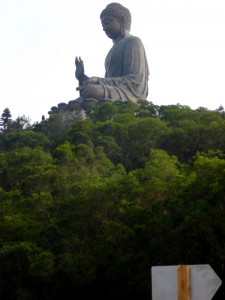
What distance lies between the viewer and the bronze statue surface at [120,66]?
84.7ft

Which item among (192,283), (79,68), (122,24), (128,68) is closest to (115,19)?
(122,24)

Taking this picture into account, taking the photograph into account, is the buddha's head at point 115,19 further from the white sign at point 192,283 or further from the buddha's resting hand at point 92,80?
the white sign at point 192,283

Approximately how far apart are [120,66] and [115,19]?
6.13ft

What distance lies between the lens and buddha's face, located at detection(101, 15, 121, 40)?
92.5ft

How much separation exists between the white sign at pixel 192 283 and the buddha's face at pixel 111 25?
25.7m

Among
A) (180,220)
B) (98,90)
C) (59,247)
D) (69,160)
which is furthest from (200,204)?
(98,90)

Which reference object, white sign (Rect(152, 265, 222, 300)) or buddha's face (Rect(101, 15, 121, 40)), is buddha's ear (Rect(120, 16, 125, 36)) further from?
white sign (Rect(152, 265, 222, 300))

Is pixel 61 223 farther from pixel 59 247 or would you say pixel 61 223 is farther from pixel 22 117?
pixel 22 117

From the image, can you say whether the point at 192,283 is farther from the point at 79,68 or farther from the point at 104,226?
the point at 79,68

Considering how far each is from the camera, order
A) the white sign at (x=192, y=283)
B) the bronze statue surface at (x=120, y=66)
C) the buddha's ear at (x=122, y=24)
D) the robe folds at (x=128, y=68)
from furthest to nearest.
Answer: the buddha's ear at (x=122, y=24)
the robe folds at (x=128, y=68)
the bronze statue surface at (x=120, y=66)
the white sign at (x=192, y=283)

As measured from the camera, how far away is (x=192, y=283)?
3.12 metres

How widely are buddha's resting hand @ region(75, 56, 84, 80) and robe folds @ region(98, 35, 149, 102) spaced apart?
92 cm

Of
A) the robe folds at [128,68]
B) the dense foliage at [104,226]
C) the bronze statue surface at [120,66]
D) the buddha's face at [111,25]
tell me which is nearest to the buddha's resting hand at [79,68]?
the bronze statue surface at [120,66]

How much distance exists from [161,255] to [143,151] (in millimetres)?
8083
